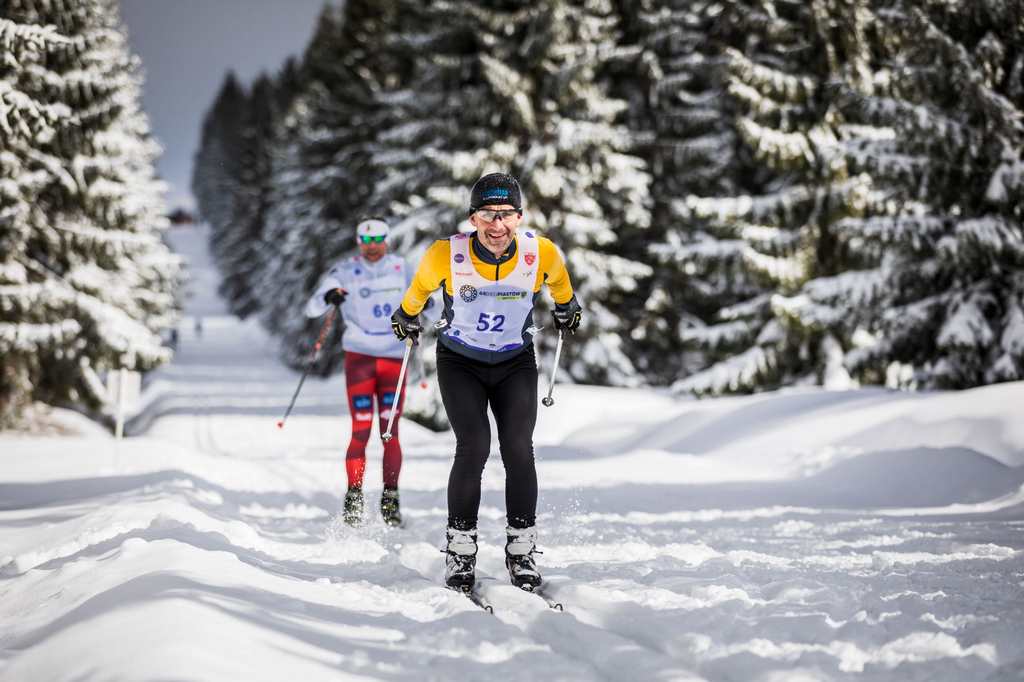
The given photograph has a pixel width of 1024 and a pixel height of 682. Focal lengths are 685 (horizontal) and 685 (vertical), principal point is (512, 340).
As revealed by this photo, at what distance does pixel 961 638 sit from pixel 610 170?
12.9m

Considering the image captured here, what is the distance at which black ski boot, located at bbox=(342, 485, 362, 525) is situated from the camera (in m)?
5.64

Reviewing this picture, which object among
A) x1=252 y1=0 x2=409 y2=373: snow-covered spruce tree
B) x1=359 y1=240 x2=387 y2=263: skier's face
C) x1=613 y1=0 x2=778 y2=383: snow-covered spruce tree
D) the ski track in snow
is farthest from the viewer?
x1=252 y1=0 x2=409 y2=373: snow-covered spruce tree

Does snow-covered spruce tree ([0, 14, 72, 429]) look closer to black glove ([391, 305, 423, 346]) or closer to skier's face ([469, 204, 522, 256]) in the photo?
black glove ([391, 305, 423, 346])

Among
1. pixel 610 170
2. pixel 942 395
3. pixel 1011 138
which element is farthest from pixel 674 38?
pixel 942 395

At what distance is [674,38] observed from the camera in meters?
17.0

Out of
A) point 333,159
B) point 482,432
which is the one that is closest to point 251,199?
point 333,159

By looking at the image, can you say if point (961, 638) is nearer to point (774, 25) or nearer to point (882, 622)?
point (882, 622)

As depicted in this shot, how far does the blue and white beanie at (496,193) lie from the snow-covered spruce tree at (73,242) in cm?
956

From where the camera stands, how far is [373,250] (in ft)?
21.0

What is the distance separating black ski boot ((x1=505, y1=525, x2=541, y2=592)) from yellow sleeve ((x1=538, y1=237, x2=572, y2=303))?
4.88 ft

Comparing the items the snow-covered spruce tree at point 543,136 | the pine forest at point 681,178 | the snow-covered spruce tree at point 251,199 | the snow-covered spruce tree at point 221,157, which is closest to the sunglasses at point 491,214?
the pine forest at point 681,178

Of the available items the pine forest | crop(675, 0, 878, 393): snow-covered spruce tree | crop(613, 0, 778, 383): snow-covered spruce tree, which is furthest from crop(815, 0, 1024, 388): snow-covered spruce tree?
crop(613, 0, 778, 383): snow-covered spruce tree

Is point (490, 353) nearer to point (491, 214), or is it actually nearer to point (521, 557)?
point (491, 214)

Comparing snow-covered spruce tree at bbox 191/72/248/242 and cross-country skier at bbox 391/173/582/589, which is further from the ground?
snow-covered spruce tree at bbox 191/72/248/242
